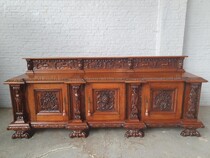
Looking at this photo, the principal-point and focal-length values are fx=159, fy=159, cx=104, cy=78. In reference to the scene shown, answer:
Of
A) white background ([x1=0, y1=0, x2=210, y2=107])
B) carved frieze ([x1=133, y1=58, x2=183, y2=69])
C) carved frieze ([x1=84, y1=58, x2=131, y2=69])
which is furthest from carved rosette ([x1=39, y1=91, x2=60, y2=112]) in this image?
carved frieze ([x1=133, y1=58, x2=183, y2=69])

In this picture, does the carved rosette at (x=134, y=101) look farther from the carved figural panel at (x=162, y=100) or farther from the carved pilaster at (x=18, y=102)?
the carved pilaster at (x=18, y=102)

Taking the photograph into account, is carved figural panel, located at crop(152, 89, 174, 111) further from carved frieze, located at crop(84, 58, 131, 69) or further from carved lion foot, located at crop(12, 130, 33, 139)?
carved lion foot, located at crop(12, 130, 33, 139)

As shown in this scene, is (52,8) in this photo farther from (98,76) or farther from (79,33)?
(98,76)

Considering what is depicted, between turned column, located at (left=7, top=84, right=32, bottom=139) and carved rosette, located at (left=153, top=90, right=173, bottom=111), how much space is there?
1.71 metres

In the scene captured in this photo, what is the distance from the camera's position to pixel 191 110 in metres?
2.10

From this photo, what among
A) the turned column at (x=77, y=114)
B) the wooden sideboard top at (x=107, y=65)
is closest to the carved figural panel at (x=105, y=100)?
the turned column at (x=77, y=114)

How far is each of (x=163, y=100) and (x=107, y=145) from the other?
93 cm

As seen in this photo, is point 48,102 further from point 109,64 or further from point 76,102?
point 109,64

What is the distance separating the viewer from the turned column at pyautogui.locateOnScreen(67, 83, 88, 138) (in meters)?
2.07

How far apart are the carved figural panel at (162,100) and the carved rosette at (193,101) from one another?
224 mm

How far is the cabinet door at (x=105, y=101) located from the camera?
6.78 ft

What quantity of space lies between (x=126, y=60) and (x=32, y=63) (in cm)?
142

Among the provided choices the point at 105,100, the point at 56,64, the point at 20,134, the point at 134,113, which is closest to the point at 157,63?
the point at 134,113

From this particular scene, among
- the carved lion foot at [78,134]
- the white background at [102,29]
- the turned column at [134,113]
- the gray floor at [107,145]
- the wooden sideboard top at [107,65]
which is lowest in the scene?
the gray floor at [107,145]
